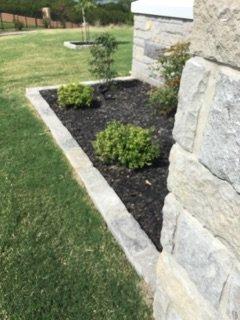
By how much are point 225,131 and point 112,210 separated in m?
2.58

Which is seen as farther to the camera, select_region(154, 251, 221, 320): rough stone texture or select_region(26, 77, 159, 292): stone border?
select_region(26, 77, 159, 292): stone border

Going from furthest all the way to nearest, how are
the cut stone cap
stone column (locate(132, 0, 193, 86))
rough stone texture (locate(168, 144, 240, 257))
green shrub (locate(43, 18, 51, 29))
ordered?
green shrub (locate(43, 18, 51, 29))
stone column (locate(132, 0, 193, 86))
the cut stone cap
rough stone texture (locate(168, 144, 240, 257))

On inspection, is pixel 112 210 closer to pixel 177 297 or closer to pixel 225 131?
pixel 177 297

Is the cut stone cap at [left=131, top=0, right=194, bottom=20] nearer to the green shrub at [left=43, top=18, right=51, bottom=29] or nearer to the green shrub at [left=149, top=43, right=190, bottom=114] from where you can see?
the green shrub at [left=149, top=43, right=190, bottom=114]

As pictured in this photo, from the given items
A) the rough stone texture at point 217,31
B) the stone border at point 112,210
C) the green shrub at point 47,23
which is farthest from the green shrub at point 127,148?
the green shrub at point 47,23

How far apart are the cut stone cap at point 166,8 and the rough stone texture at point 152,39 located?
0.37ft

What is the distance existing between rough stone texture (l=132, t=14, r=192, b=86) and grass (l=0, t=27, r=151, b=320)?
3.20m

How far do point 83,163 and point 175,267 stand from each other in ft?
9.74

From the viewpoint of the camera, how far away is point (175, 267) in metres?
2.67

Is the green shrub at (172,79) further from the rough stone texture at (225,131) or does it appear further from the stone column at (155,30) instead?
the rough stone texture at (225,131)

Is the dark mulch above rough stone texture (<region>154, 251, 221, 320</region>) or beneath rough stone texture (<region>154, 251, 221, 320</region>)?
beneath

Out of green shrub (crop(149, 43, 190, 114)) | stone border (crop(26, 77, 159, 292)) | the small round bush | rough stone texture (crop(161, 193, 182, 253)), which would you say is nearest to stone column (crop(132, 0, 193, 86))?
green shrub (crop(149, 43, 190, 114))

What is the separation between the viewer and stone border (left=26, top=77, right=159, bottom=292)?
12.0 ft

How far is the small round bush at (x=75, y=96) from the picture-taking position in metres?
7.54
